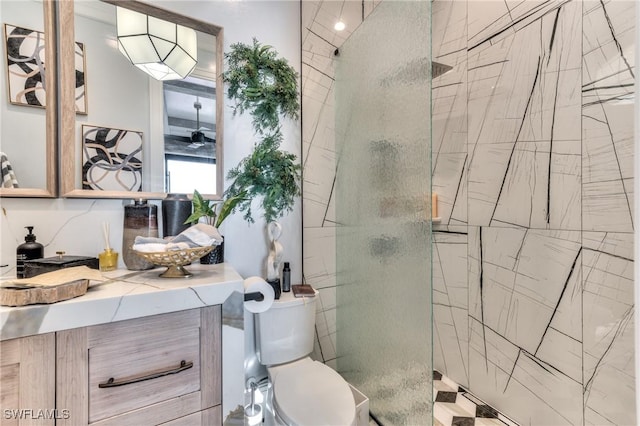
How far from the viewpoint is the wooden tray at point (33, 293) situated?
0.72 metres

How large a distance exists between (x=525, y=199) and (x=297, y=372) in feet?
4.68

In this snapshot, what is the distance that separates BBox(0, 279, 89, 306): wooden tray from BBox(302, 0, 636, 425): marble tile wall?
4.05 feet

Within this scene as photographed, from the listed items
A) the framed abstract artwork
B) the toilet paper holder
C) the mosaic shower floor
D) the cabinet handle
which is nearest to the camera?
the cabinet handle

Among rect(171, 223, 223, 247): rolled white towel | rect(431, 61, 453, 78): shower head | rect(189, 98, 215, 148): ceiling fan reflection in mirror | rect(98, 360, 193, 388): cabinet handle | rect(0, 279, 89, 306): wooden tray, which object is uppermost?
rect(431, 61, 453, 78): shower head

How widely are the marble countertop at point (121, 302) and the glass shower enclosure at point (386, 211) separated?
0.72 metres

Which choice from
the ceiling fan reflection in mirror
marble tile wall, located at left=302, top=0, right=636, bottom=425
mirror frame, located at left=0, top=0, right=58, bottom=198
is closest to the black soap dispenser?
mirror frame, located at left=0, top=0, right=58, bottom=198

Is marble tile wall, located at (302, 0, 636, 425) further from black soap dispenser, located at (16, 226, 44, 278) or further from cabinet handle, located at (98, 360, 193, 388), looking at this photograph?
black soap dispenser, located at (16, 226, 44, 278)

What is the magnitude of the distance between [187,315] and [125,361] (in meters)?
0.19

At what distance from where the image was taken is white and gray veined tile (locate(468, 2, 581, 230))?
Answer: 1.31m

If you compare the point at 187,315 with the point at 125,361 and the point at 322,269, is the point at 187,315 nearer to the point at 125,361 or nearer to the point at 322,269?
the point at 125,361

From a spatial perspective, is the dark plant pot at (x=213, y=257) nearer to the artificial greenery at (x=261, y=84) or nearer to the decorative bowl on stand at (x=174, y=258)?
the decorative bowl on stand at (x=174, y=258)

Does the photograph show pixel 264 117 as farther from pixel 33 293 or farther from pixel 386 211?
pixel 33 293

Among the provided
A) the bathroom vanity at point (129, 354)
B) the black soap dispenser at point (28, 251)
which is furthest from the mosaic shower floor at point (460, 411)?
the black soap dispenser at point (28, 251)

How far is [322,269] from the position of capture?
6.20ft
